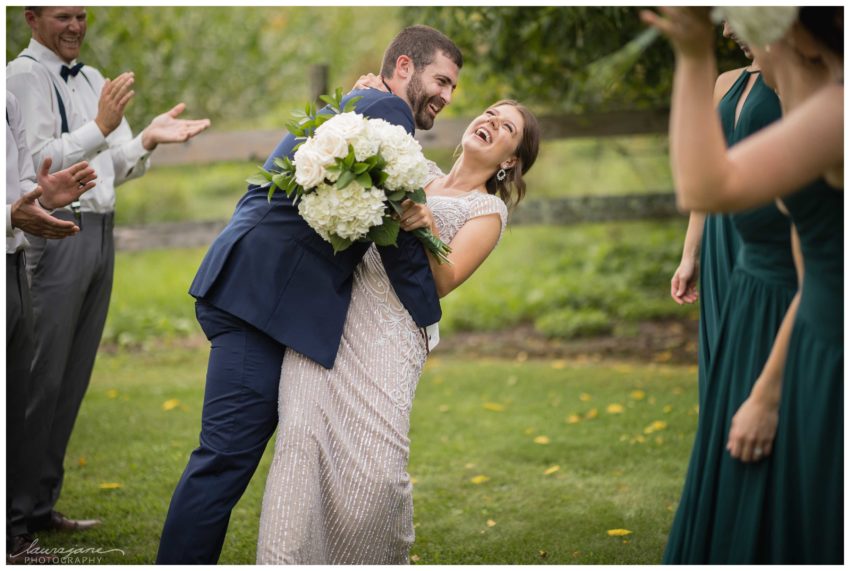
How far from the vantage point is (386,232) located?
124 inches

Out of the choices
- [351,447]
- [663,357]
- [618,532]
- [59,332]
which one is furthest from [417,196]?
[663,357]

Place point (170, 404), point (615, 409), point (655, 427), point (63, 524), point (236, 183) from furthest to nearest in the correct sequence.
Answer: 1. point (236, 183)
2. point (170, 404)
3. point (615, 409)
4. point (655, 427)
5. point (63, 524)

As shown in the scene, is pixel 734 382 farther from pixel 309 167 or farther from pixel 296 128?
pixel 296 128

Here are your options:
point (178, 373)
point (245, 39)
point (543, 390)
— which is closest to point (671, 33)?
point (543, 390)

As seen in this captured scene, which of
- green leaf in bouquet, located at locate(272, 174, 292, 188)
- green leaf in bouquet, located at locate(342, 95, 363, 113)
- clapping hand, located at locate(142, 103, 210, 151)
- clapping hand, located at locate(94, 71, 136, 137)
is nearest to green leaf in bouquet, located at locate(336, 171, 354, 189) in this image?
green leaf in bouquet, located at locate(272, 174, 292, 188)

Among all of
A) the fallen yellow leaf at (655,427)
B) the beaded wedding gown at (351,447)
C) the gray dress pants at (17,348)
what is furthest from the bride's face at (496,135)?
the fallen yellow leaf at (655,427)

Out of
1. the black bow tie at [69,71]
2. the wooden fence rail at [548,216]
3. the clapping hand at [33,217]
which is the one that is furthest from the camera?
the wooden fence rail at [548,216]

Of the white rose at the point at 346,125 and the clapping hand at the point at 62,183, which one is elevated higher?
the white rose at the point at 346,125

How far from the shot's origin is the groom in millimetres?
3240

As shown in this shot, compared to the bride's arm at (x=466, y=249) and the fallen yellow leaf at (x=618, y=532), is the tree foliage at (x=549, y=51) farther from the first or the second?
the fallen yellow leaf at (x=618, y=532)

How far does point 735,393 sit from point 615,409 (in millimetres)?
3916

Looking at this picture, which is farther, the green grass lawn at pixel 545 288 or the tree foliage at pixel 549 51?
the green grass lawn at pixel 545 288

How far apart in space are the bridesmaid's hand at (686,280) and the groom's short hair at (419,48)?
124 centimetres

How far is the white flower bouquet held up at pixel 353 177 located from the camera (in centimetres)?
301
